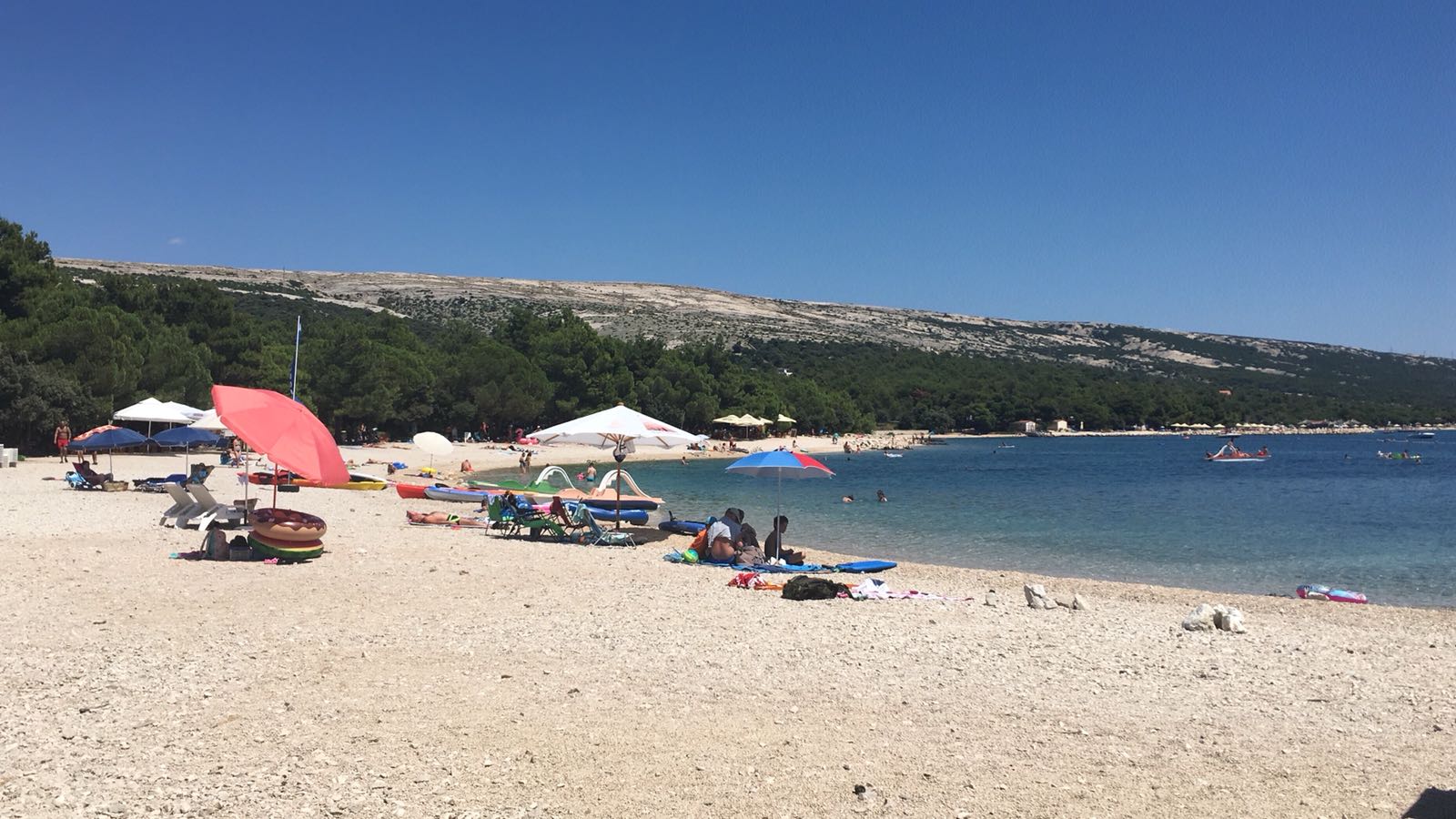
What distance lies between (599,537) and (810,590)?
18.9ft

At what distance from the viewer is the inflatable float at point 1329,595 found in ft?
45.0

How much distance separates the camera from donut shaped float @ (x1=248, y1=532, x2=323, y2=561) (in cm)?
1205

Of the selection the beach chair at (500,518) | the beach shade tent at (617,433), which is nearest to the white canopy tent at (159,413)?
the beach chair at (500,518)

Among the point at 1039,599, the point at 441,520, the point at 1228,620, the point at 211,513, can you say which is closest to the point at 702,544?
the point at 1039,599

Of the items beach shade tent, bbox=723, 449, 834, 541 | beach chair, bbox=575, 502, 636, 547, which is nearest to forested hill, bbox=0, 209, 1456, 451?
beach chair, bbox=575, 502, 636, 547

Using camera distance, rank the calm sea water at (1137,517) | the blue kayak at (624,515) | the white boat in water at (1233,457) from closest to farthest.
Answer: the calm sea water at (1137,517) → the blue kayak at (624,515) → the white boat in water at (1233,457)

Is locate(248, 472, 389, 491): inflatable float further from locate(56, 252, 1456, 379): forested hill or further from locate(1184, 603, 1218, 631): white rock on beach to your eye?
locate(56, 252, 1456, 379): forested hill

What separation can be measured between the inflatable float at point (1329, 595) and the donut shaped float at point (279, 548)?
43.2 feet

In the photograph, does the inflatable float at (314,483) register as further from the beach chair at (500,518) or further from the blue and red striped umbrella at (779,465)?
the blue and red striped umbrella at (779,465)

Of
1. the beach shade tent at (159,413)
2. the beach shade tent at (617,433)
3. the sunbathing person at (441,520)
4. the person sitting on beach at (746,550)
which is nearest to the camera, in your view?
the person sitting on beach at (746,550)

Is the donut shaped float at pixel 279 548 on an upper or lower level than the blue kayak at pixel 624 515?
upper

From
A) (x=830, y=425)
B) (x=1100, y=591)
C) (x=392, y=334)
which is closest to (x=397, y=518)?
(x=1100, y=591)

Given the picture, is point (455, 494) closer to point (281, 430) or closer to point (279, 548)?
point (279, 548)

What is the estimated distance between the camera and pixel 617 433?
16359 mm
